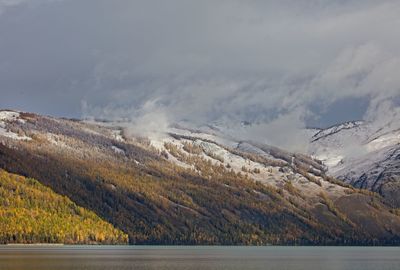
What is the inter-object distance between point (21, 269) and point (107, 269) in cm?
2345

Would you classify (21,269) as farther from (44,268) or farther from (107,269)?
(107,269)

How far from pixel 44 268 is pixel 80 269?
30.8ft

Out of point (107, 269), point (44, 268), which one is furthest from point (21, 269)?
point (107, 269)

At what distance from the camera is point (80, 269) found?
196750mm

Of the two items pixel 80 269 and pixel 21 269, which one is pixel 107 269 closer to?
pixel 80 269

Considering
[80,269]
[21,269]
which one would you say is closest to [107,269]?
[80,269]

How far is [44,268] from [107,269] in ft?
54.4

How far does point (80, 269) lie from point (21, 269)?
16404mm

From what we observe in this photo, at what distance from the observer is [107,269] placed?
199000 mm

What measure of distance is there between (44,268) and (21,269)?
8.99 meters

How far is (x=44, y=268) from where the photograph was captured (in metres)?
195
